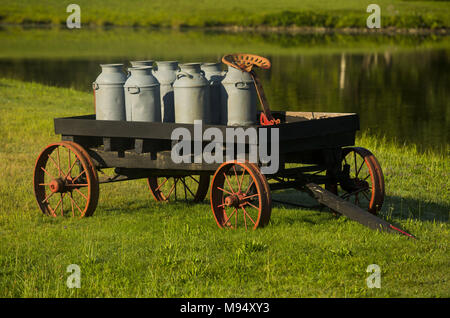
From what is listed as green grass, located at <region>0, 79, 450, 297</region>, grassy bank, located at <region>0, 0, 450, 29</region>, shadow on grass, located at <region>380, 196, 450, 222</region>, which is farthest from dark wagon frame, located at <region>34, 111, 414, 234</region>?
grassy bank, located at <region>0, 0, 450, 29</region>

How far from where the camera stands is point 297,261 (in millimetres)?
6727

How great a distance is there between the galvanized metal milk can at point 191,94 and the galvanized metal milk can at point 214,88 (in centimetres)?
23

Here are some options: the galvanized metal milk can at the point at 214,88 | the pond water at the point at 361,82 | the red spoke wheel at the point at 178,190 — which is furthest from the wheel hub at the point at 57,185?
the pond water at the point at 361,82

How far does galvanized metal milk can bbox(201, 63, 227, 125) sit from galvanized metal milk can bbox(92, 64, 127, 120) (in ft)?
3.13

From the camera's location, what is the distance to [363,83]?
34.2 m

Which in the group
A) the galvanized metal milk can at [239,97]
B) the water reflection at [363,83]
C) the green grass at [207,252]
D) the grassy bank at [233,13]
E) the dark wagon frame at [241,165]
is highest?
the grassy bank at [233,13]

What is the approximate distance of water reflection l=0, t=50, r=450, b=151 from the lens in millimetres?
23328

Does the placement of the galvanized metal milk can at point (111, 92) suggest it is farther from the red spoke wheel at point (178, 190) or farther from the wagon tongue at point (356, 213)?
the wagon tongue at point (356, 213)

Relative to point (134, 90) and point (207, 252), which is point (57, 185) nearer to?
point (134, 90)

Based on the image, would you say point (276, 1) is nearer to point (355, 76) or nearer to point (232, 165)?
point (355, 76)

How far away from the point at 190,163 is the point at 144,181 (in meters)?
3.30

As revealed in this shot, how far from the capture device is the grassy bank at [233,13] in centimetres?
6912

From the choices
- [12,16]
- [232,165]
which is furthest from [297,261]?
[12,16]
